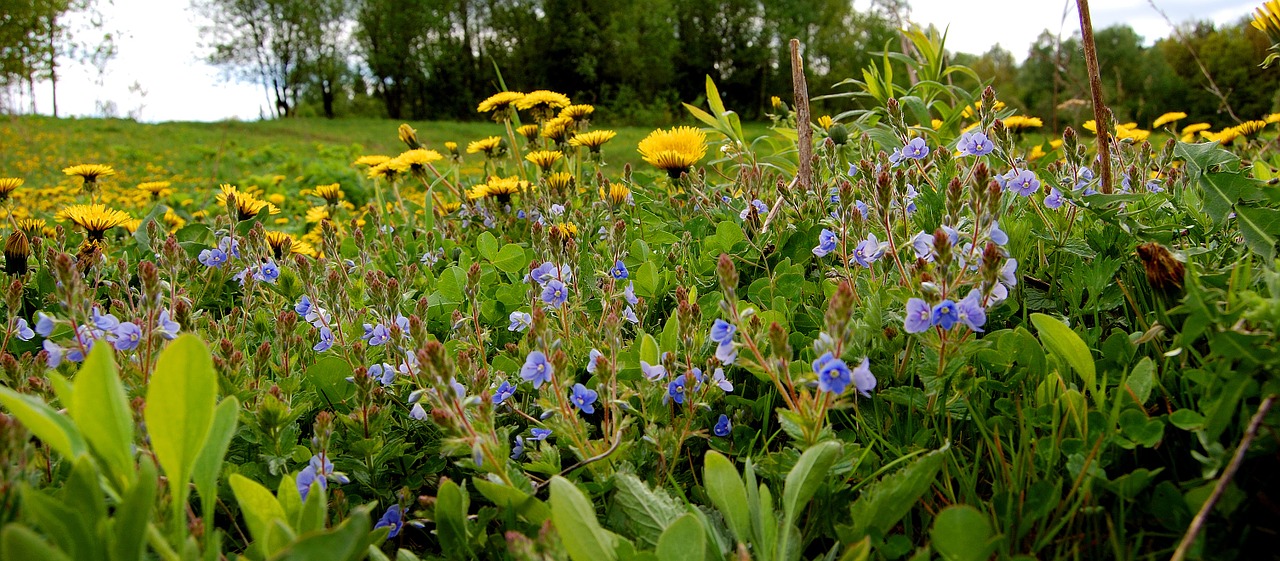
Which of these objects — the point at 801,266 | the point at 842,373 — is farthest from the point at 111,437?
the point at 801,266

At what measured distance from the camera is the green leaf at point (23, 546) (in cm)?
65

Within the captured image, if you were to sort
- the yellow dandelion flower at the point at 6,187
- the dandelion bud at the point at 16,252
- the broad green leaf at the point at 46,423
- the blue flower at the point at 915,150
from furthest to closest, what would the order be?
the yellow dandelion flower at the point at 6,187, the dandelion bud at the point at 16,252, the blue flower at the point at 915,150, the broad green leaf at the point at 46,423

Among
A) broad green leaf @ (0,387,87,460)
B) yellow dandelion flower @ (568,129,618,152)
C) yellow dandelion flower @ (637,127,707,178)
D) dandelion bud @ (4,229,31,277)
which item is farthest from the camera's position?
yellow dandelion flower @ (568,129,618,152)

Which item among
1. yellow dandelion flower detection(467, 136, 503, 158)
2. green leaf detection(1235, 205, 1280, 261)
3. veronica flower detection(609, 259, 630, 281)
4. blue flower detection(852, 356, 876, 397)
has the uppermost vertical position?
yellow dandelion flower detection(467, 136, 503, 158)

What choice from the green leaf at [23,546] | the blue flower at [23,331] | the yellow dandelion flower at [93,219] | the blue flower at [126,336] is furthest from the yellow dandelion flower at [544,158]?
the green leaf at [23,546]

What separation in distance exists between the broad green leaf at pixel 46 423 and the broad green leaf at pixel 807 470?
845 millimetres

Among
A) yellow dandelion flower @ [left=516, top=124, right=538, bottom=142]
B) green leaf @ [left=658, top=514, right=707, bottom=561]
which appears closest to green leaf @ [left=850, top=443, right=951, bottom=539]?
green leaf @ [left=658, top=514, right=707, bottom=561]

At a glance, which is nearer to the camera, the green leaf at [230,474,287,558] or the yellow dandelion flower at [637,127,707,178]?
the green leaf at [230,474,287,558]

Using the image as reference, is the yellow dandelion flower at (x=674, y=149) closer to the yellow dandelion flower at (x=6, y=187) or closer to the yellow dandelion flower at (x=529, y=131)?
the yellow dandelion flower at (x=529, y=131)

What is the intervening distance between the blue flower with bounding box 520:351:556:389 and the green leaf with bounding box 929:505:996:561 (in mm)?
582

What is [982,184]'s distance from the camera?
3.53 ft

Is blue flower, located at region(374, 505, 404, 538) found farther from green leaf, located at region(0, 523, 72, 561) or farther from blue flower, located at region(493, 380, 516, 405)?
green leaf, located at region(0, 523, 72, 561)

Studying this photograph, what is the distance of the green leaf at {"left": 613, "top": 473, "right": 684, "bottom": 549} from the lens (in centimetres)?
105

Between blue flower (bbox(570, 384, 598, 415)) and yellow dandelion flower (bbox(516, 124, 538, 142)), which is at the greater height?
yellow dandelion flower (bbox(516, 124, 538, 142))
